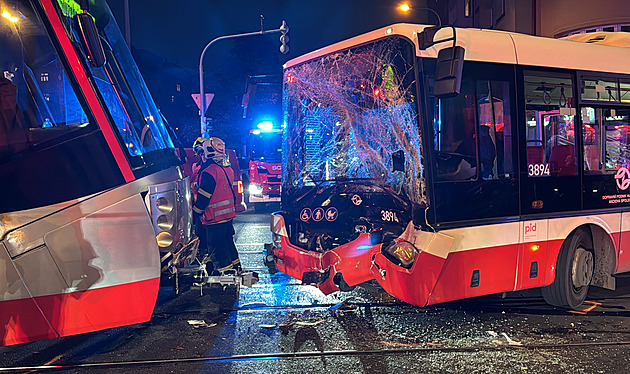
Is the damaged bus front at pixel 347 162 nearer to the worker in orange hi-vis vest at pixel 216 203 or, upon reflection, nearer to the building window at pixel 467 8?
the worker in orange hi-vis vest at pixel 216 203

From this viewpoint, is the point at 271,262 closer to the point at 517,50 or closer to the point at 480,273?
the point at 480,273

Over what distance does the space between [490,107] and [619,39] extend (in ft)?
10.4

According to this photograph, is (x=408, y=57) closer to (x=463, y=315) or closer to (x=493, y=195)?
(x=493, y=195)

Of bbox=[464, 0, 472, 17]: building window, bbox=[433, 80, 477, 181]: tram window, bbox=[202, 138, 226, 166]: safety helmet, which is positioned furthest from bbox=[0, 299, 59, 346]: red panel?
bbox=[464, 0, 472, 17]: building window

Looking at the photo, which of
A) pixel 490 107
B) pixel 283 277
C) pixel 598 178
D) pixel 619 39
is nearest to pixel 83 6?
pixel 490 107

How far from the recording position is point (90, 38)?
4.11 m

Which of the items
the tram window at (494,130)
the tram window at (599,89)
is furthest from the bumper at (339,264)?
the tram window at (599,89)

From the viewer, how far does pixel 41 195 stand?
159 inches

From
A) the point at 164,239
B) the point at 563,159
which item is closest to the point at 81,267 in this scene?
the point at 164,239

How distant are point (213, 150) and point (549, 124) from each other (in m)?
4.20

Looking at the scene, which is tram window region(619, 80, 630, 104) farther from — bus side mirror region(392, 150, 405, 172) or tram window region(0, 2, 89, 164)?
tram window region(0, 2, 89, 164)

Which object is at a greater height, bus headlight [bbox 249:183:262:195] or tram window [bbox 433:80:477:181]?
tram window [bbox 433:80:477:181]

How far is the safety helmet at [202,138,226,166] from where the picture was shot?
6.83 metres

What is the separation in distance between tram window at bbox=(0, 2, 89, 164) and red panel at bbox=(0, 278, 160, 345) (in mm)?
1207
